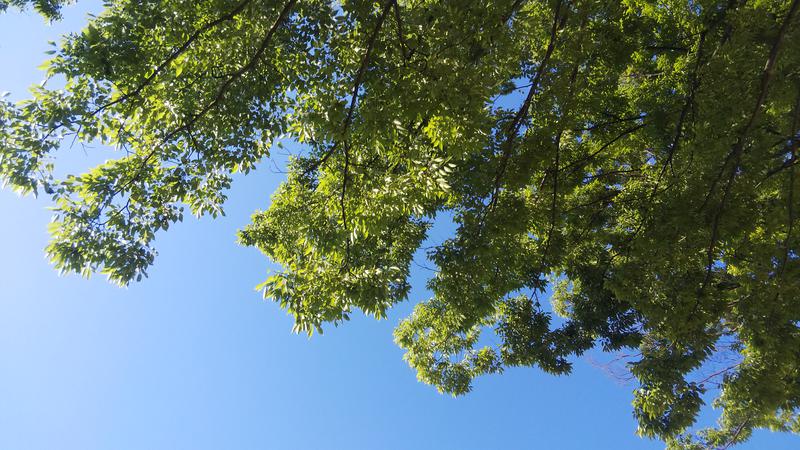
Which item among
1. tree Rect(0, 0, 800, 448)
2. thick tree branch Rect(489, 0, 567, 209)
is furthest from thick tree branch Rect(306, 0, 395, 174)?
thick tree branch Rect(489, 0, 567, 209)

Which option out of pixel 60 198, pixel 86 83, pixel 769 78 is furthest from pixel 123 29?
pixel 769 78

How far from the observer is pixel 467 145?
A: 13.8 feet

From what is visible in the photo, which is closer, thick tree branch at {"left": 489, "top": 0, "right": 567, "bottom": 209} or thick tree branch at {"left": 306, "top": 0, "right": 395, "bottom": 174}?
thick tree branch at {"left": 306, "top": 0, "right": 395, "bottom": 174}

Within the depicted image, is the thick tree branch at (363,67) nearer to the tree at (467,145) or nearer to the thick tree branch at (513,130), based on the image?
the tree at (467,145)

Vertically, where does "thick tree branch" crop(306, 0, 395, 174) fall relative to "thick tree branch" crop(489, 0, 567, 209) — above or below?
below

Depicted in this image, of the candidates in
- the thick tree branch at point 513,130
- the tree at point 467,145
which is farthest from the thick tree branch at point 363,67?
the thick tree branch at point 513,130

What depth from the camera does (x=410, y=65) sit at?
13.4 feet

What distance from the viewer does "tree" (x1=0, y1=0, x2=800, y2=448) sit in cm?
409

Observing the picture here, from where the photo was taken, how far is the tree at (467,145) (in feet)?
13.4

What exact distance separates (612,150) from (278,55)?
5.29 metres

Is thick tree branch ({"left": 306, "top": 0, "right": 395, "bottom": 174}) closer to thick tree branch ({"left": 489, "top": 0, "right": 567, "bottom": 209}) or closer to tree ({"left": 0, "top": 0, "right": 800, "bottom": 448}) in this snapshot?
tree ({"left": 0, "top": 0, "right": 800, "bottom": 448})

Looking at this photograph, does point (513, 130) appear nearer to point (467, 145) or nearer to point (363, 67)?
point (467, 145)

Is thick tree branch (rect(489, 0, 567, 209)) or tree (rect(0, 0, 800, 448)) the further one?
thick tree branch (rect(489, 0, 567, 209))

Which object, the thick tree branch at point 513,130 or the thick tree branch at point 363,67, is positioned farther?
the thick tree branch at point 513,130
